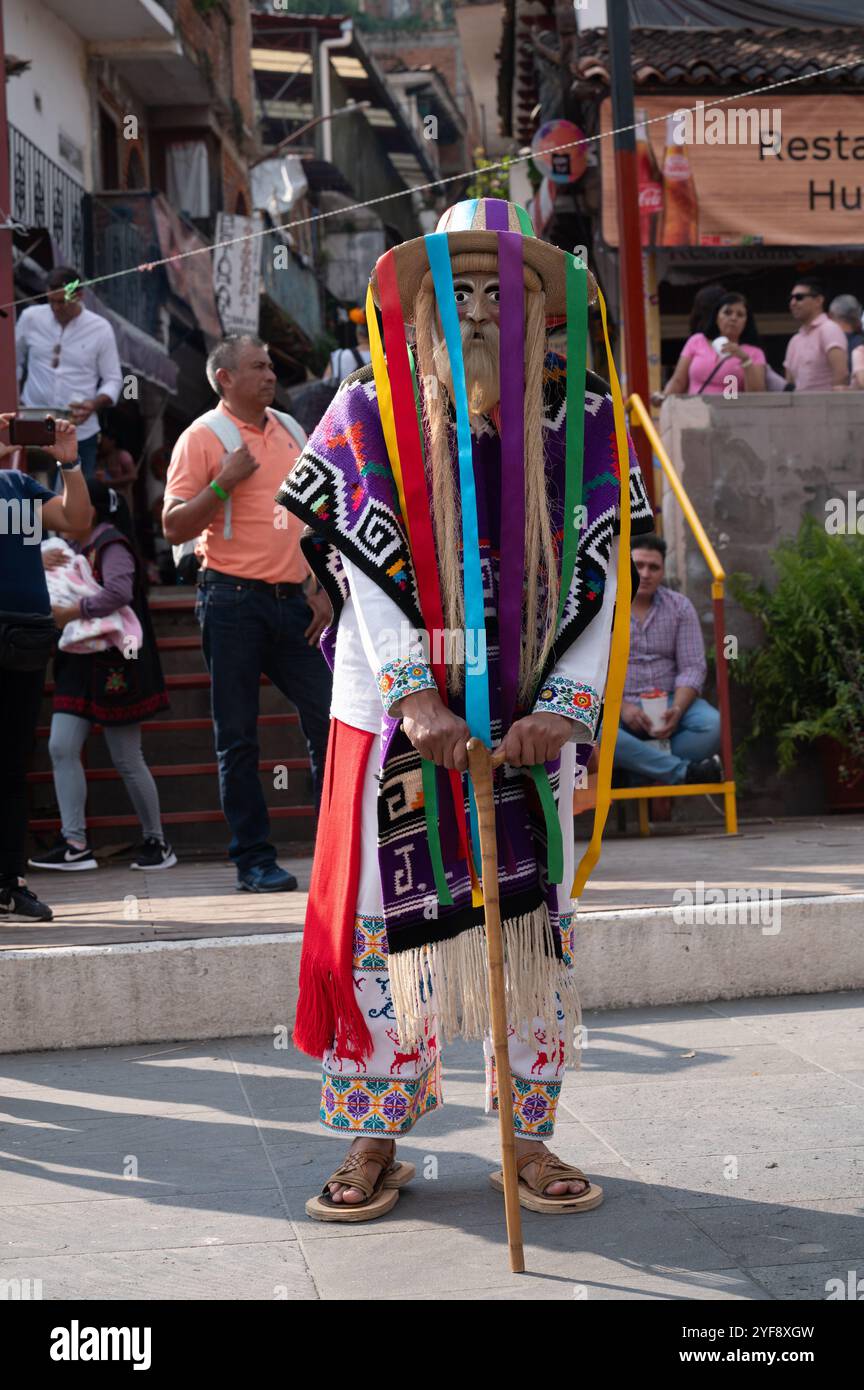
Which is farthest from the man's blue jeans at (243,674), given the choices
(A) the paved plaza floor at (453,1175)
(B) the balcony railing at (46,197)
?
(B) the balcony railing at (46,197)

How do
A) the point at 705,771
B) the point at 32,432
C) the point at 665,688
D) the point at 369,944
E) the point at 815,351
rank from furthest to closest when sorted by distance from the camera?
the point at 815,351 < the point at 665,688 < the point at 705,771 < the point at 32,432 < the point at 369,944

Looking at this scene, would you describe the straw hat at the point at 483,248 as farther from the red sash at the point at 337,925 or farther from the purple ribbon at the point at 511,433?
the red sash at the point at 337,925

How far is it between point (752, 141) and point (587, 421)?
10731 millimetres

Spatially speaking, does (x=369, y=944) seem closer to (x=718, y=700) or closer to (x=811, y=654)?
(x=718, y=700)

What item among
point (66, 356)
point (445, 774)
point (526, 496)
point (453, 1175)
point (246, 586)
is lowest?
point (453, 1175)

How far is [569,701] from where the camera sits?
130 inches

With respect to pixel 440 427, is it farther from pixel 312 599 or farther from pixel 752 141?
pixel 752 141

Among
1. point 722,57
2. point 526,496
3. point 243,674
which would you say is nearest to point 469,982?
point 526,496

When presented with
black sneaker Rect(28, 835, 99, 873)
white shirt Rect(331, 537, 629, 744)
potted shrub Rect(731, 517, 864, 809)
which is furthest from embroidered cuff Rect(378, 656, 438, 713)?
potted shrub Rect(731, 517, 864, 809)

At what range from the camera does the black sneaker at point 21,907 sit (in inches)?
229

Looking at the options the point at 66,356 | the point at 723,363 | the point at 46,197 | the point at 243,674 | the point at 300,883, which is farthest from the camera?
the point at 46,197

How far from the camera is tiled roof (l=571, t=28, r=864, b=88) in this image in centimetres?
1305

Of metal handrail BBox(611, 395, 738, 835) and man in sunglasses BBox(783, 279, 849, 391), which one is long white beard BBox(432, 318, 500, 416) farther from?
man in sunglasses BBox(783, 279, 849, 391)

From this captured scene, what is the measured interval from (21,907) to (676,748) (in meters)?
3.32
